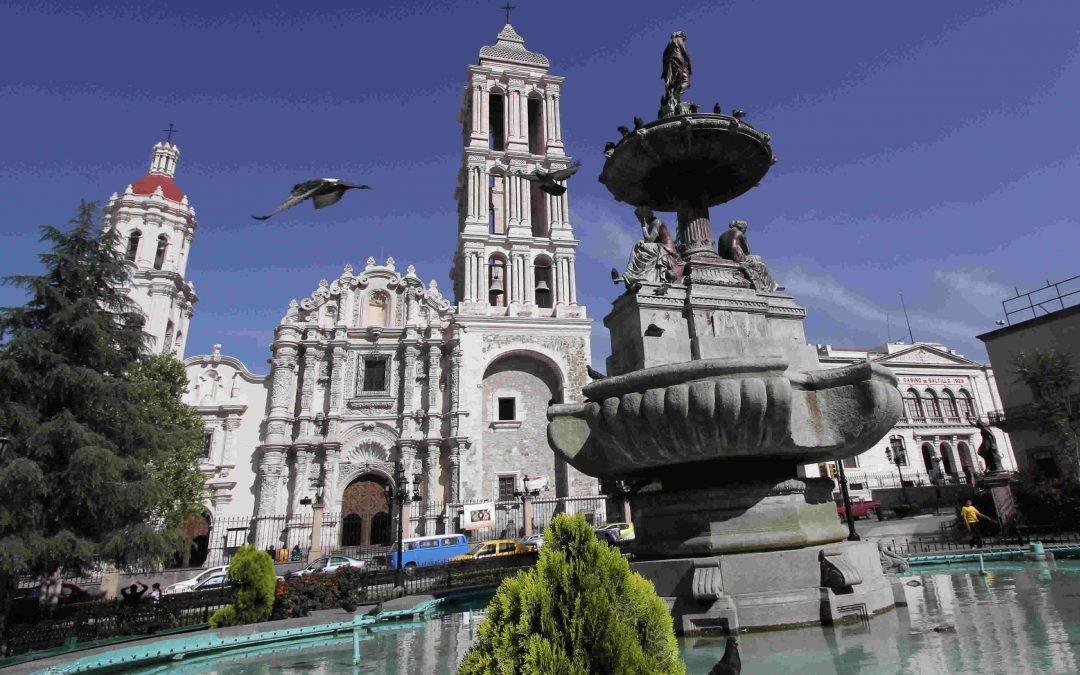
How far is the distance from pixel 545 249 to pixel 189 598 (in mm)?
24848

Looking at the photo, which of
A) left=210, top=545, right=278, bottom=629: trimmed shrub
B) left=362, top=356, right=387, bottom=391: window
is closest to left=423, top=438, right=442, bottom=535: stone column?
left=362, top=356, right=387, bottom=391: window

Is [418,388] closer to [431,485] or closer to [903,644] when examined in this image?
[431,485]

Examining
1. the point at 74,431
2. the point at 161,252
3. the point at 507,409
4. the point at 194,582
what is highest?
the point at 161,252

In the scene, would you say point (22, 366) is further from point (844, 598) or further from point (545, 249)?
point (545, 249)

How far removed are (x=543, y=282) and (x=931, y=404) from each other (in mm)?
26603

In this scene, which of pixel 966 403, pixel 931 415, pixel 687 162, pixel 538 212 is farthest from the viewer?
pixel 966 403

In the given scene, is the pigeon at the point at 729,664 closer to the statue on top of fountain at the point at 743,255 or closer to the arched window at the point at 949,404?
the statue on top of fountain at the point at 743,255

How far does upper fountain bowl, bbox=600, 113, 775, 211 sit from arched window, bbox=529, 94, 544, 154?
96.7 feet

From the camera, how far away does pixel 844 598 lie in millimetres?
4582

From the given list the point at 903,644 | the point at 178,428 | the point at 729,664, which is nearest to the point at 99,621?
the point at 729,664

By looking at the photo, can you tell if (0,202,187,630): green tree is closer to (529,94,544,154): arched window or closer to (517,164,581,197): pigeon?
(517,164,581,197): pigeon

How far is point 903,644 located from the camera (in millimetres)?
3943

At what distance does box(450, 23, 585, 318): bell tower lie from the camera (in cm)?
3138

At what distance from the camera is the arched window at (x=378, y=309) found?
106 feet
